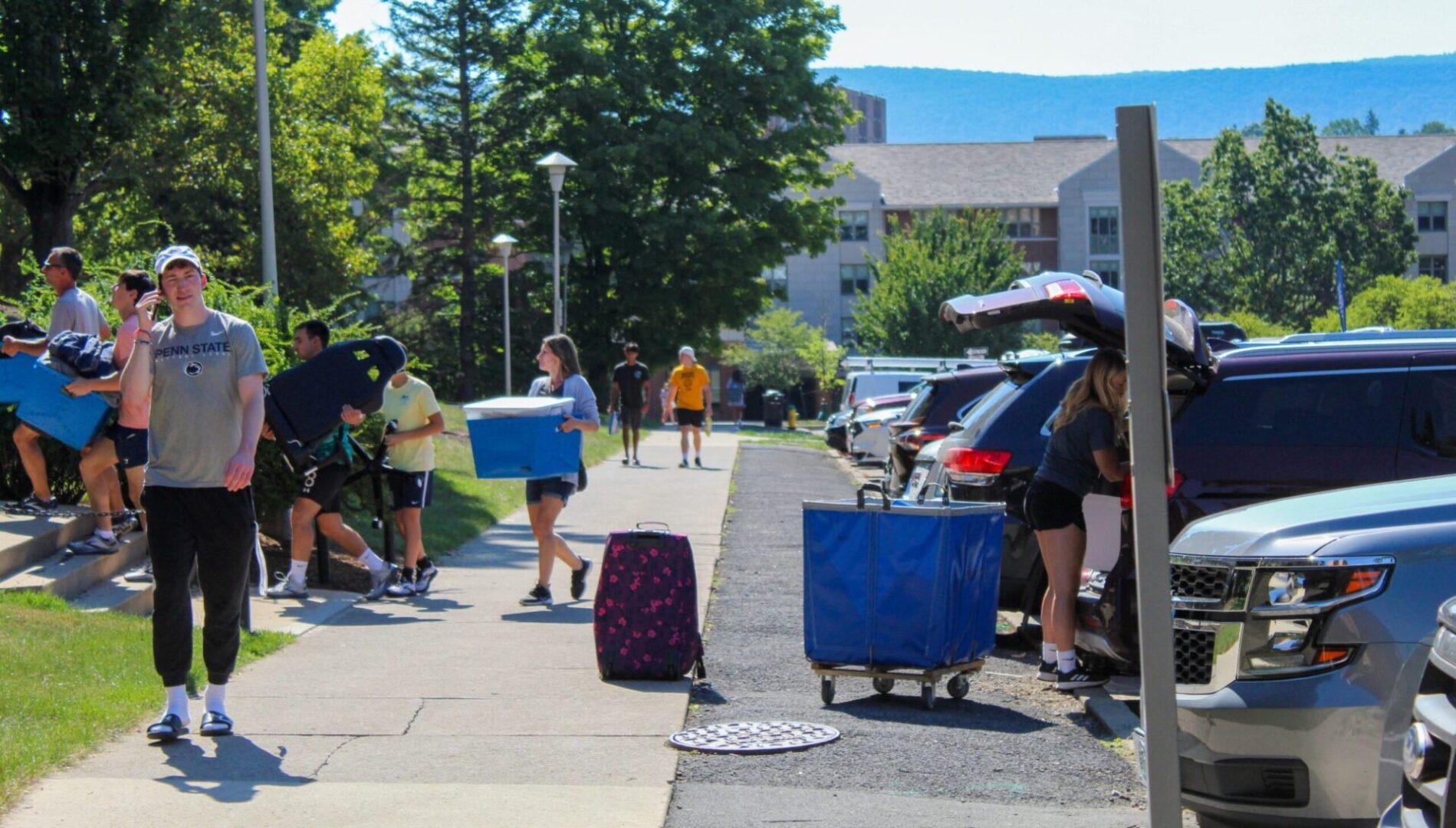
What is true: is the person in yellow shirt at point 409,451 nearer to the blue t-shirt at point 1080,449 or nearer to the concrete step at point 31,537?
the concrete step at point 31,537

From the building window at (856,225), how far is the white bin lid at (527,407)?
262ft

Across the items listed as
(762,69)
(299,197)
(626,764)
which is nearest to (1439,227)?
(762,69)

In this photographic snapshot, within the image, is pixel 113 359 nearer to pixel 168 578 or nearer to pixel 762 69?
pixel 168 578

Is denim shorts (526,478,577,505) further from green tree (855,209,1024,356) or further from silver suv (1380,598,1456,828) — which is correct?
green tree (855,209,1024,356)

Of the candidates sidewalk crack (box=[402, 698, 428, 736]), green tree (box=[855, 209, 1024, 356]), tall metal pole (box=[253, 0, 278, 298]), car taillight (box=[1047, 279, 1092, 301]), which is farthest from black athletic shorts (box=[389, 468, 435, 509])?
green tree (box=[855, 209, 1024, 356])

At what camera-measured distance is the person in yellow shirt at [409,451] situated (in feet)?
37.4

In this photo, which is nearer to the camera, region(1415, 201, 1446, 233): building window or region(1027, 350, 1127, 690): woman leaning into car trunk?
region(1027, 350, 1127, 690): woman leaning into car trunk

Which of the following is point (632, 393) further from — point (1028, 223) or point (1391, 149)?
point (1391, 149)

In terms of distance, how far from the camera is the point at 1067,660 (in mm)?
8461

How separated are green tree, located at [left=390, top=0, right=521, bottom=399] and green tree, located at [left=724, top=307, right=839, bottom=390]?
22614 millimetres

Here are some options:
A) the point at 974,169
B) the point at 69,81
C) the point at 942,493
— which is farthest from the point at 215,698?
the point at 974,169

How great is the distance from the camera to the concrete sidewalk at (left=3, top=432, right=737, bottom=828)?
5934 mm

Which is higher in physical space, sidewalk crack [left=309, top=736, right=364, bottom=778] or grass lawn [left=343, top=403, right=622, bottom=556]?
grass lawn [left=343, top=403, right=622, bottom=556]

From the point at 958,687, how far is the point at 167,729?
147 inches
